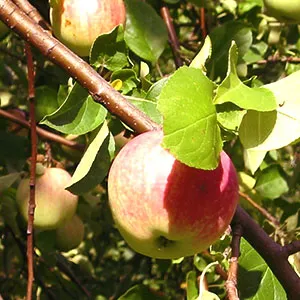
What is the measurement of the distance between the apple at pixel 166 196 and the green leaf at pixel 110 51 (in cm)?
27

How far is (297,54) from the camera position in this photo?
1.80 m

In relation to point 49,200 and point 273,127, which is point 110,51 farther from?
point 49,200

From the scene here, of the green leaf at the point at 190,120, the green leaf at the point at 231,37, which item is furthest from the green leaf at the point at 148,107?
the green leaf at the point at 231,37

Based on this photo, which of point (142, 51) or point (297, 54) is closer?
point (142, 51)

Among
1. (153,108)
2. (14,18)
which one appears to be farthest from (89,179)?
(14,18)

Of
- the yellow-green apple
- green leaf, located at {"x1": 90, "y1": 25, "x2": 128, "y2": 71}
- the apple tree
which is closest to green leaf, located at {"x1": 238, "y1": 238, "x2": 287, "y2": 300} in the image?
the apple tree

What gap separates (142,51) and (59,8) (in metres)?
0.27

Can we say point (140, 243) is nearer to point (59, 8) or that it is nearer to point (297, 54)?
point (59, 8)

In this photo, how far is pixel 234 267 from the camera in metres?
0.92

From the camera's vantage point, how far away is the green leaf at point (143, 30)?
144 cm

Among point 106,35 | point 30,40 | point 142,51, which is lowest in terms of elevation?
point 142,51

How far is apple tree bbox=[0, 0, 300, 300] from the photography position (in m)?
0.85

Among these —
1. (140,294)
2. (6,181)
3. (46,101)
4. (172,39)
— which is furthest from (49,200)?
(172,39)

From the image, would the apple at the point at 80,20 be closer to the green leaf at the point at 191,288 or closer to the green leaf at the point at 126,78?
the green leaf at the point at 126,78
